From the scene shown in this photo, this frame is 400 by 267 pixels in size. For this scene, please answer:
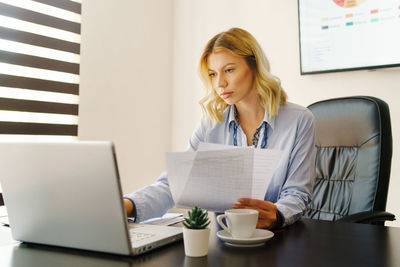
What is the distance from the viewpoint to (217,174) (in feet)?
3.10

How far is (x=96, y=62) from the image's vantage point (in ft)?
8.69

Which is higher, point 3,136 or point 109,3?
point 109,3

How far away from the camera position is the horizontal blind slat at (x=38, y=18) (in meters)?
2.19

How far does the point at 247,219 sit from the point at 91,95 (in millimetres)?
1957

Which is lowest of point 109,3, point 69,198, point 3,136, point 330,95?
point 69,198

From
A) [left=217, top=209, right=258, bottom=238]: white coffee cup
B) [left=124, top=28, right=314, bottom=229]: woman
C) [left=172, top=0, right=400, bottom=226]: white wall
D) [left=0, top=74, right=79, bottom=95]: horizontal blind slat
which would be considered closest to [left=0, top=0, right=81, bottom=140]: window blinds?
[left=0, top=74, right=79, bottom=95]: horizontal blind slat

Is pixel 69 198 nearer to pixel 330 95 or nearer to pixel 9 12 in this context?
pixel 9 12

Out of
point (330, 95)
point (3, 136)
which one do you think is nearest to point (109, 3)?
point (3, 136)

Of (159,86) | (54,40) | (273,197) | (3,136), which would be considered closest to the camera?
(273,197)

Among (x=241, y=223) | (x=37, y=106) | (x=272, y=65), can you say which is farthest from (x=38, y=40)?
(x=241, y=223)

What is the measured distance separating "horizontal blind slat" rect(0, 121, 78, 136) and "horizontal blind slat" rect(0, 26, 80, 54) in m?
0.46

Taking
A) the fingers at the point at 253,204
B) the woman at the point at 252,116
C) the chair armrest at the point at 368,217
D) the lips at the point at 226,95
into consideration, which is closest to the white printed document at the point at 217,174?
the fingers at the point at 253,204

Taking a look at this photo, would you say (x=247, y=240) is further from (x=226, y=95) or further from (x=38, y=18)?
(x=38, y=18)

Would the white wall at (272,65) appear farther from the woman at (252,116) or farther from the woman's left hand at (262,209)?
the woman's left hand at (262,209)
